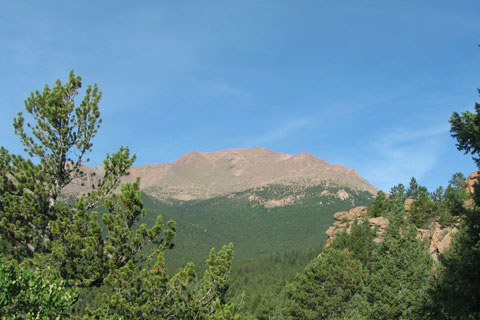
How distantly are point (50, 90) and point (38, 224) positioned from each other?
5.13m

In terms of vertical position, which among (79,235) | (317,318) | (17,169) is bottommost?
(317,318)

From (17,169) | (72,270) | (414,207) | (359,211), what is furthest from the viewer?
(359,211)

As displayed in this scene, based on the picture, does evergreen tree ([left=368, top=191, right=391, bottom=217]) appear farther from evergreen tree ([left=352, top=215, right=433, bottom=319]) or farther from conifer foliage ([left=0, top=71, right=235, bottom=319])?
conifer foliage ([left=0, top=71, right=235, bottom=319])

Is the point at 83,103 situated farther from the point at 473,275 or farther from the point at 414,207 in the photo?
the point at 414,207

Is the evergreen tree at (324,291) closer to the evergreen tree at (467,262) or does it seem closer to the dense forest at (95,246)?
the dense forest at (95,246)

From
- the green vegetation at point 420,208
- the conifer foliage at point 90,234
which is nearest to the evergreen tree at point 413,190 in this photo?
the green vegetation at point 420,208

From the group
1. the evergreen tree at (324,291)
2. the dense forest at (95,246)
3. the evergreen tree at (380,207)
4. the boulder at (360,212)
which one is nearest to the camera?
the dense forest at (95,246)

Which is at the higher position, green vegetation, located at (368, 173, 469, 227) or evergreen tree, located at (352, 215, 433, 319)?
green vegetation, located at (368, 173, 469, 227)

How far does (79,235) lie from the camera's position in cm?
1273

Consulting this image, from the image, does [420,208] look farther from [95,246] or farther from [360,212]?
[95,246]

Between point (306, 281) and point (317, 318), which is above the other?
point (306, 281)

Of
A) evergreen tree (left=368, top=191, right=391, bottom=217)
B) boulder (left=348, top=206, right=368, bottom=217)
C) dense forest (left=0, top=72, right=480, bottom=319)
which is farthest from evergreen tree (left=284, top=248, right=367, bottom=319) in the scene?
boulder (left=348, top=206, right=368, bottom=217)

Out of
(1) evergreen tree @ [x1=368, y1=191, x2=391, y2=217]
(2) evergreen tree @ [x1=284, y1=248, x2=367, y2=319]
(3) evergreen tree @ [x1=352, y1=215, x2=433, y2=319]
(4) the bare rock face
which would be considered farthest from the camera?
(1) evergreen tree @ [x1=368, y1=191, x2=391, y2=217]

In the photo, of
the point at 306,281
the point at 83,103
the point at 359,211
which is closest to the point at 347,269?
the point at 306,281
